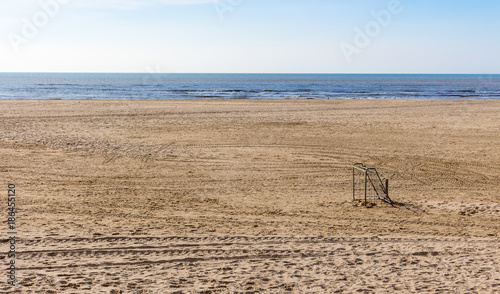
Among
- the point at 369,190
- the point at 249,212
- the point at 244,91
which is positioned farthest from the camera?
the point at 244,91

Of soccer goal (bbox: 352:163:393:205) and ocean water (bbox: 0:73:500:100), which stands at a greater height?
ocean water (bbox: 0:73:500:100)

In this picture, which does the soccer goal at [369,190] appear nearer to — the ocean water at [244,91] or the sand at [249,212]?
the sand at [249,212]

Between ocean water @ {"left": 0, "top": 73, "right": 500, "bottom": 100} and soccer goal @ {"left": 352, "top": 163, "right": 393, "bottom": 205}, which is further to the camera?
ocean water @ {"left": 0, "top": 73, "right": 500, "bottom": 100}

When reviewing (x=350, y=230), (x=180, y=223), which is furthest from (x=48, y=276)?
(x=350, y=230)

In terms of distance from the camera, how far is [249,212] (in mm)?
8672

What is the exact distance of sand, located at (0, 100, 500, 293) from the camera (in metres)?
5.45

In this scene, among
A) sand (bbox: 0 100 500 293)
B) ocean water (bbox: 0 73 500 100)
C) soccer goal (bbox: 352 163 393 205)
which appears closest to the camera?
sand (bbox: 0 100 500 293)

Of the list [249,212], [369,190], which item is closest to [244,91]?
[369,190]

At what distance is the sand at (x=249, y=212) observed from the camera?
545cm

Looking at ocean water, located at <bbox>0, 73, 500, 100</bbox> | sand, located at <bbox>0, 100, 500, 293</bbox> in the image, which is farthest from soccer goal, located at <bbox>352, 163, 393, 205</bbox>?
ocean water, located at <bbox>0, 73, 500, 100</bbox>

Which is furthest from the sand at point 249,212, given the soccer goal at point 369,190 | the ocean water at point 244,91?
the ocean water at point 244,91

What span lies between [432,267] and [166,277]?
12.2 ft

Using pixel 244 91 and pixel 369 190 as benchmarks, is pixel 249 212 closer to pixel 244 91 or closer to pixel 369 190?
pixel 369 190

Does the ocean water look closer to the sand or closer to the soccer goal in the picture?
the sand
